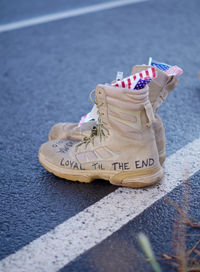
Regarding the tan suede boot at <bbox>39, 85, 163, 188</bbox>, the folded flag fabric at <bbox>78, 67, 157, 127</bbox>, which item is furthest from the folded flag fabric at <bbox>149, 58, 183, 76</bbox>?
the tan suede boot at <bbox>39, 85, 163, 188</bbox>

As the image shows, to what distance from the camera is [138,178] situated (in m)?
2.16

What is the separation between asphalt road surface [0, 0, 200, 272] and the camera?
1.88 m

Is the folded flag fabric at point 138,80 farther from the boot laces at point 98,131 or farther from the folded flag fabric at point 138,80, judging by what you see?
the boot laces at point 98,131

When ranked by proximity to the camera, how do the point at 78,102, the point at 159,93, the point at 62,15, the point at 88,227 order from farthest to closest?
the point at 62,15, the point at 78,102, the point at 159,93, the point at 88,227

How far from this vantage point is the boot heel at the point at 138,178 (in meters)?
2.16

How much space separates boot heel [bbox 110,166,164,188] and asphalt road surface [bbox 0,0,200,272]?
2.5 inches

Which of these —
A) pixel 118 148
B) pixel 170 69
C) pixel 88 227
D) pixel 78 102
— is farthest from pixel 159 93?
pixel 78 102

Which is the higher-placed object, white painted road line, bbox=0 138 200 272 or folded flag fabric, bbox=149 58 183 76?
folded flag fabric, bbox=149 58 183 76

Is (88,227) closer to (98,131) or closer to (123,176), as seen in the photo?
(123,176)

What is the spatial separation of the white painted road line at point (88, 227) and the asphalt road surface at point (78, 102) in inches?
0.6

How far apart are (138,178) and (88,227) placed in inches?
15.2

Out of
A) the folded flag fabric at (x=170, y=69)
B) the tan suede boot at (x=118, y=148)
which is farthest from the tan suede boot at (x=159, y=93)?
the tan suede boot at (x=118, y=148)

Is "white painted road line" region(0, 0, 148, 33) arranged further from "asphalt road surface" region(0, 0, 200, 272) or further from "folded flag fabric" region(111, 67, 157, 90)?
"folded flag fabric" region(111, 67, 157, 90)

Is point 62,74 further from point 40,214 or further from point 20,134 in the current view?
point 40,214
